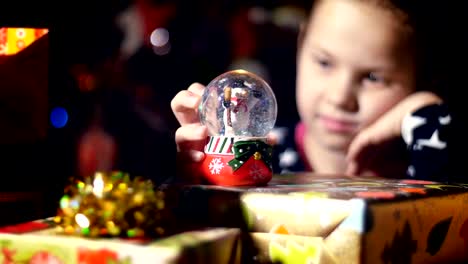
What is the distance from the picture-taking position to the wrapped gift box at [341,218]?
159 centimetres

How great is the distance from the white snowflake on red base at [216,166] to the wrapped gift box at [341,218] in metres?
0.09

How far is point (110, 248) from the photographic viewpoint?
1.45m

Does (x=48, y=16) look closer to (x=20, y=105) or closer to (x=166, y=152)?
(x=20, y=105)

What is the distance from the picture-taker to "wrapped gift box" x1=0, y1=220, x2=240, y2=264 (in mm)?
1416

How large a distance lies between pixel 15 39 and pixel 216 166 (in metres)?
0.97

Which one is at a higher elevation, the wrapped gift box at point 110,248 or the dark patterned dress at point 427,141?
the dark patterned dress at point 427,141

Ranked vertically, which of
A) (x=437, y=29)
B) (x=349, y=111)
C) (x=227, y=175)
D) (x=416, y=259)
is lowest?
(x=416, y=259)

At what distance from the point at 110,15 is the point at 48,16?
355mm

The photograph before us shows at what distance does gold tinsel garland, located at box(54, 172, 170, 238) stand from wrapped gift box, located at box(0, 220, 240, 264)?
37 mm

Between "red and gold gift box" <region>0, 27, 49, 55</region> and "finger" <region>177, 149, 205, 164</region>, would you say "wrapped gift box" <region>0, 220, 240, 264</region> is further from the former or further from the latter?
"red and gold gift box" <region>0, 27, 49, 55</region>

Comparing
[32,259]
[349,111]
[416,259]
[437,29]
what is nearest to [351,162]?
[349,111]

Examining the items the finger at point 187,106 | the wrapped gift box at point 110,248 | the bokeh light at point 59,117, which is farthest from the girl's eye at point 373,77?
the bokeh light at point 59,117

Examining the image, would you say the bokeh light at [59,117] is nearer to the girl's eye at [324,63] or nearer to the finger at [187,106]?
the finger at [187,106]

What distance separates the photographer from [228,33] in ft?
9.46
